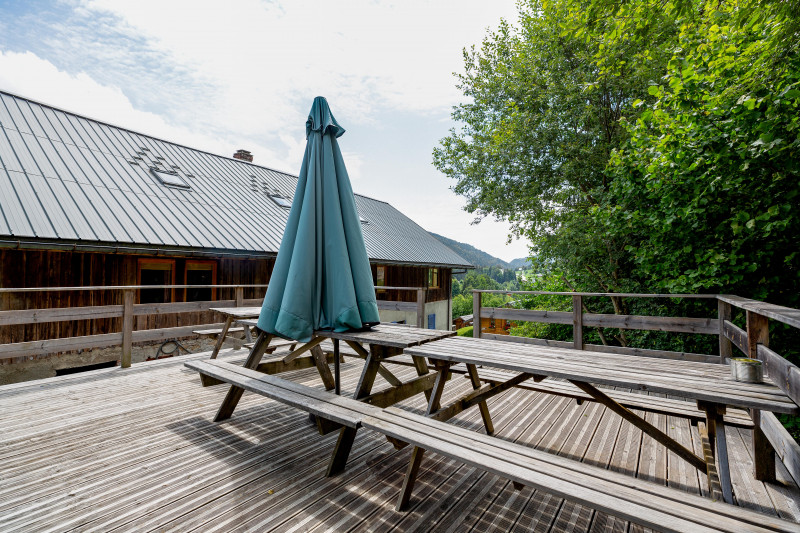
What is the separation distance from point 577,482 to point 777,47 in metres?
4.85

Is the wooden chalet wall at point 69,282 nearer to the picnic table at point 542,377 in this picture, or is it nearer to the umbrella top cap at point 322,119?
the picnic table at point 542,377

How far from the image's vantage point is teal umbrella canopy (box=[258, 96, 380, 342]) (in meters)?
2.85

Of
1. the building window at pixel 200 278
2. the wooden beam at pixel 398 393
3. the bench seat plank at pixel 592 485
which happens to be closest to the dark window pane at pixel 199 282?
the building window at pixel 200 278

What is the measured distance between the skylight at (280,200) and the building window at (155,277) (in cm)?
423

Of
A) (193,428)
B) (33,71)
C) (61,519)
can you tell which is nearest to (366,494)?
(61,519)

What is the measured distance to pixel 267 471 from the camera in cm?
235

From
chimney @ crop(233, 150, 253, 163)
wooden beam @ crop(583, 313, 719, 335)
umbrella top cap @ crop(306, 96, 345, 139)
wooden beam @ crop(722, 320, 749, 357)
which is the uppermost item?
chimney @ crop(233, 150, 253, 163)

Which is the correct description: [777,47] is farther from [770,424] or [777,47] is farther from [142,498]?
[142,498]

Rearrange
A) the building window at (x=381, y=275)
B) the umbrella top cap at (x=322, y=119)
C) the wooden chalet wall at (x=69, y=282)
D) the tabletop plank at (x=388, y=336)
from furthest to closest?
1. the building window at (x=381, y=275)
2. the wooden chalet wall at (x=69, y=282)
3. the umbrella top cap at (x=322, y=119)
4. the tabletop plank at (x=388, y=336)

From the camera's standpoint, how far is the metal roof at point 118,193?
667 cm

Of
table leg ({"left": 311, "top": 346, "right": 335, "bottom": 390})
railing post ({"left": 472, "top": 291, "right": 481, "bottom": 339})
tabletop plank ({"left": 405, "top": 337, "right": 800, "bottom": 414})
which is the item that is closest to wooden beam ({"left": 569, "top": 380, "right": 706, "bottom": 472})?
tabletop plank ({"left": 405, "top": 337, "right": 800, "bottom": 414})

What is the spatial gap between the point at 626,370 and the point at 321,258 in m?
2.24

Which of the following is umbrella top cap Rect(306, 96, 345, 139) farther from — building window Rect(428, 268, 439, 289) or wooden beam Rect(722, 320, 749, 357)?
building window Rect(428, 268, 439, 289)

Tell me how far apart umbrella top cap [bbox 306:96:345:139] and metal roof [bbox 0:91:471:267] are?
5844 mm
